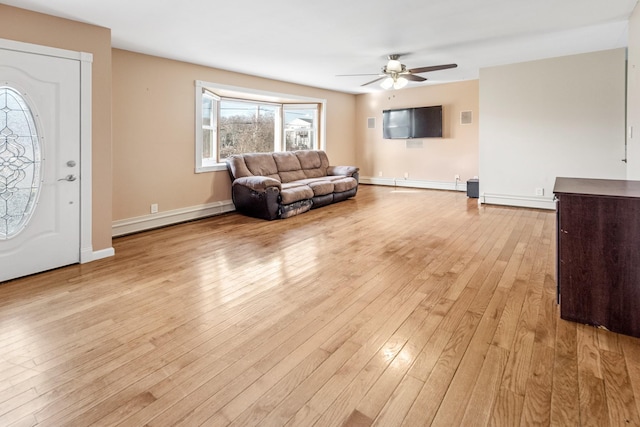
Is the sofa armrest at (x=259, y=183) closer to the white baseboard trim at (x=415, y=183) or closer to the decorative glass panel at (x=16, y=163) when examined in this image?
the decorative glass panel at (x=16, y=163)

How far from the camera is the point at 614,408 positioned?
1601 millimetres

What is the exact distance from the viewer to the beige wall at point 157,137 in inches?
192

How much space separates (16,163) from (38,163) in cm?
16

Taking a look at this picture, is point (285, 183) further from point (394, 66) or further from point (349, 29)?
point (349, 29)

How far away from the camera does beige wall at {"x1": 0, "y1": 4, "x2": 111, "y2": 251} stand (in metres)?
3.43

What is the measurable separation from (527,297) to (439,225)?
2.53 metres

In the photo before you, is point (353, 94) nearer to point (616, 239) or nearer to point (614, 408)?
point (616, 239)

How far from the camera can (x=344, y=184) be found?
23.9 feet

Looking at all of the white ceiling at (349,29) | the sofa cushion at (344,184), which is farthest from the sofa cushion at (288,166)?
the white ceiling at (349,29)

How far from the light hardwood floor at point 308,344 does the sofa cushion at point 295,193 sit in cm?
183

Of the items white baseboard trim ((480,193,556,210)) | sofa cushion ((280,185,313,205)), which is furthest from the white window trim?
white baseboard trim ((480,193,556,210))

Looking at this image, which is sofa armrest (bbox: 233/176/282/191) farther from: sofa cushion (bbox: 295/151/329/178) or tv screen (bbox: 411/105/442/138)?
tv screen (bbox: 411/105/442/138)

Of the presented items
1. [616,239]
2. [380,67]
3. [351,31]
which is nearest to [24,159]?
[351,31]

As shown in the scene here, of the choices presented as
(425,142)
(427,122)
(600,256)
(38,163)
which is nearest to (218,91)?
(38,163)
